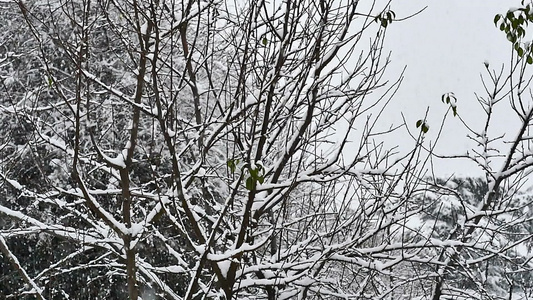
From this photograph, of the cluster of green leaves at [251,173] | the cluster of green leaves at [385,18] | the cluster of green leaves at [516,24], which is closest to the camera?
the cluster of green leaves at [251,173]

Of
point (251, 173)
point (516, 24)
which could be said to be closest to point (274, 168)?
point (251, 173)

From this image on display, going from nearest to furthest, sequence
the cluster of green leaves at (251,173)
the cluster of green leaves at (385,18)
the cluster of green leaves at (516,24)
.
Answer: the cluster of green leaves at (251,173) < the cluster of green leaves at (516,24) < the cluster of green leaves at (385,18)

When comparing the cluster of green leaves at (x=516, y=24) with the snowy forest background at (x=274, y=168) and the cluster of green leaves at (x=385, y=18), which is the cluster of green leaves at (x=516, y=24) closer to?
the snowy forest background at (x=274, y=168)

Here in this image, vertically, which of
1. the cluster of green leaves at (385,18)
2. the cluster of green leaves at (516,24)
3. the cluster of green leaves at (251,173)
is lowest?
the cluster of green leaves at (251,173)

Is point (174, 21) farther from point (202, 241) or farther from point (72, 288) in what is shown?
point (72, 288)

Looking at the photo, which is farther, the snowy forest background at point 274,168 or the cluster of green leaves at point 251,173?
the snowy forest background at point 274,168

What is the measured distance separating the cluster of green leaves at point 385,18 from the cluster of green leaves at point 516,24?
0.61 m

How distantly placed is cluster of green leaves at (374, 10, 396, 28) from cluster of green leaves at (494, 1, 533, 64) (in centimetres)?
61

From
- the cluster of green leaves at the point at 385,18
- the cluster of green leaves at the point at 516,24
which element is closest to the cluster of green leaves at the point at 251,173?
the cluster of green leaves at the point at 385,18

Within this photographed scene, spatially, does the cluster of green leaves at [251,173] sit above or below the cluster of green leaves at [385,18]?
below

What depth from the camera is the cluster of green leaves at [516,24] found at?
3059 mm

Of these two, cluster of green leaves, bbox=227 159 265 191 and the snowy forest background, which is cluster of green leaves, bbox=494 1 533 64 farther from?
cluster of green leaves, bbox=227 159 265 191

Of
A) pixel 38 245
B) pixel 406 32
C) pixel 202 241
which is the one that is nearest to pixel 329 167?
pixel 202 241

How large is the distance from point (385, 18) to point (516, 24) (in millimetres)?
762
